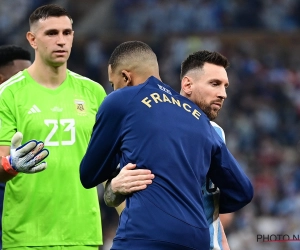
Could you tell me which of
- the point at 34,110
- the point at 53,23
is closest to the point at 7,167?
the point at 34,110

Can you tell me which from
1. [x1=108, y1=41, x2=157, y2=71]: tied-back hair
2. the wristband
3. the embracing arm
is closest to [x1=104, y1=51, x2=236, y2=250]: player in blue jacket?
[x1=108, y1=41, x2=157, y2=71]: tied-back hair

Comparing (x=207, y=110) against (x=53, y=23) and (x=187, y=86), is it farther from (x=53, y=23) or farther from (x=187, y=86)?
(x=53, y=23)

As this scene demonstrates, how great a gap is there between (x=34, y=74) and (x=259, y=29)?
14.4 meters

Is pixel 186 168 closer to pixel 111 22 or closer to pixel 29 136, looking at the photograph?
pixel 29 136

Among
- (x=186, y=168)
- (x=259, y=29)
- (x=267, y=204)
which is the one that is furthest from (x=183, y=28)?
(x=186, y=168)

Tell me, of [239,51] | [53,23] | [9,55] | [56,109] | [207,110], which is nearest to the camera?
[207,110]

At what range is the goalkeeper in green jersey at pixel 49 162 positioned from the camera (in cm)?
515

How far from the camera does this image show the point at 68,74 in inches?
217

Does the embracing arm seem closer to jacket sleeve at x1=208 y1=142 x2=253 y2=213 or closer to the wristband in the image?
jacket sleeve at x1=208 y1=142 x2=253 y2=213

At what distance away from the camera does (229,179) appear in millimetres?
4449

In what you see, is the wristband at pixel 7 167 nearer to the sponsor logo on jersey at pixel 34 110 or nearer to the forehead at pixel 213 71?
the sponsor logo on jersey at pixel 34 110

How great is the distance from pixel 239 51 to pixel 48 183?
14019 millimetres

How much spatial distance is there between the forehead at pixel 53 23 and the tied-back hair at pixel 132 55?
0.94m

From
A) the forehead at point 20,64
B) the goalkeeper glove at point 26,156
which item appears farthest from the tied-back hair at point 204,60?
the forehead at point 20,64
